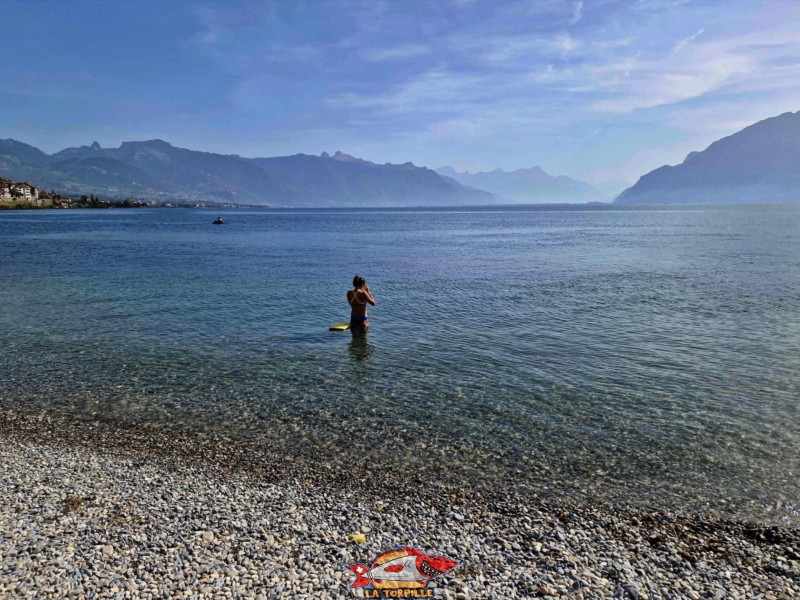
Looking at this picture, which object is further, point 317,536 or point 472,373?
point 472,373

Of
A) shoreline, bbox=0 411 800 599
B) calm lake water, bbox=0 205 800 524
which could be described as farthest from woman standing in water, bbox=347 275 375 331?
shoreline, bbox=0 411 800 599

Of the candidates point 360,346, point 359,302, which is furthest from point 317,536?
point 359,302

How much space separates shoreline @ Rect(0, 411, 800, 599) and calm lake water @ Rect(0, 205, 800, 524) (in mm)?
1280

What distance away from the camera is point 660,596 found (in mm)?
7984

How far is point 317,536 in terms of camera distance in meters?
9.41

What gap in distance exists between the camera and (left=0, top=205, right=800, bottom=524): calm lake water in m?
12.9

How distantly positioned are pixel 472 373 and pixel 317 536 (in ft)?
36.2

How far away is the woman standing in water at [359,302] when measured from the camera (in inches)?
990

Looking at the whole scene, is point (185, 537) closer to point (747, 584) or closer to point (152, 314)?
point (747, 584)

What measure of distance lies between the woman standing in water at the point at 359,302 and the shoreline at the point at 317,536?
13.2 meters

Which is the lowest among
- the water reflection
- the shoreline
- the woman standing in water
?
the shoreline

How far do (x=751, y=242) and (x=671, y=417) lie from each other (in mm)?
77075

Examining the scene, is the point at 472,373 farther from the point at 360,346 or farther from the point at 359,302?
the point at 359,302

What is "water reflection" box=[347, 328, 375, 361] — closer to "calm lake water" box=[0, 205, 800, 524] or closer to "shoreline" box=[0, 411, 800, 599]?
"calm lake water" box=[0, 205, 800, 524]
